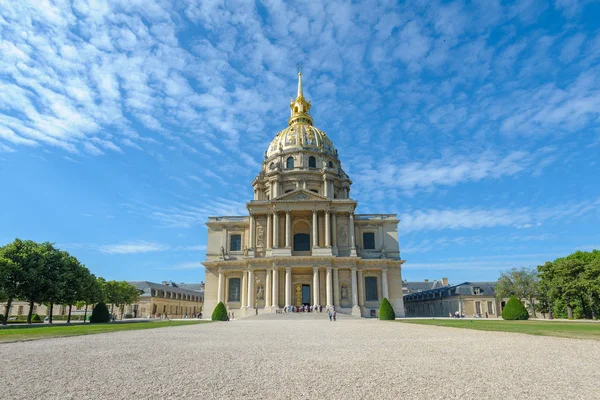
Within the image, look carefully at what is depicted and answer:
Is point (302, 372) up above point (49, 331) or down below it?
above

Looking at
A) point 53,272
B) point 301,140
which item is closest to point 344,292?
point 301,140

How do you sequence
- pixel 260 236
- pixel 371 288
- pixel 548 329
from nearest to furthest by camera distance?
pixel 548 329 < pixel 371 288 < pixel 260 236

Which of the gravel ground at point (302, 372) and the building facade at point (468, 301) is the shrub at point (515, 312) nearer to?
the gravel ground at point (302, 372)

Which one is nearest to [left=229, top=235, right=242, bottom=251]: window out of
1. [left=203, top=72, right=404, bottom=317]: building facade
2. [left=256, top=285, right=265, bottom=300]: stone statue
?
[left=203, top=72, right=404, bottom=317]: building facade

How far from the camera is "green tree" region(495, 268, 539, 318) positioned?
5212 centimetres

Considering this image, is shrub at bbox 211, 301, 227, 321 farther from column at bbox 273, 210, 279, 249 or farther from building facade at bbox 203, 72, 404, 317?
column at bbox 273, 210, 279, 249

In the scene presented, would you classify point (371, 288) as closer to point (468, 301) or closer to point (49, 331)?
point (468, 301)

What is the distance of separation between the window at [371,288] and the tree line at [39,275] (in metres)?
31.1

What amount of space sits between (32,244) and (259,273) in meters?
23.3

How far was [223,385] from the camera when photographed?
20.5ft

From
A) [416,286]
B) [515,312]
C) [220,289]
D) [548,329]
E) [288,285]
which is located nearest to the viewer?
[548,329]

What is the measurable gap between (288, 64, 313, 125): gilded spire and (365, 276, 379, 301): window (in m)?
32.4

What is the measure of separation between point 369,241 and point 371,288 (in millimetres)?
6379

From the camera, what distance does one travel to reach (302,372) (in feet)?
24.1
